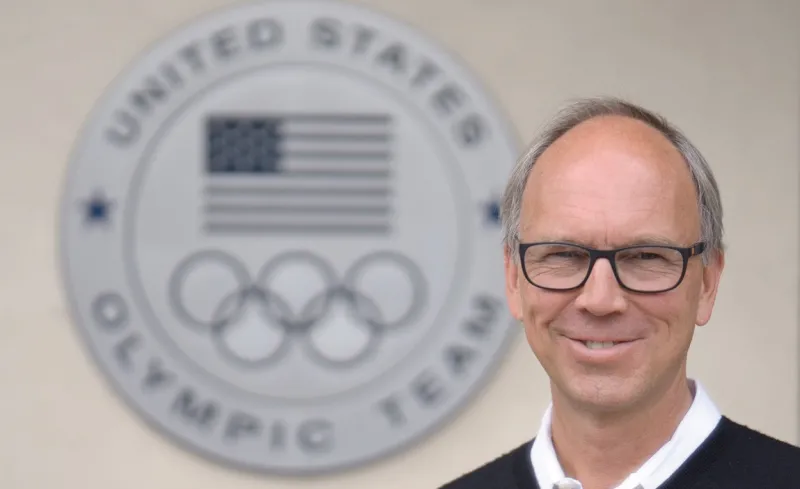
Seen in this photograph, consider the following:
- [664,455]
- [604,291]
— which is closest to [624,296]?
[604,291]

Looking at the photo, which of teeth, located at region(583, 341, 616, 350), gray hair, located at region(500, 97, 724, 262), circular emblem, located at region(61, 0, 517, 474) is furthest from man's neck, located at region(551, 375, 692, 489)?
circular emblem, located at region(61, 0, 517, 474)

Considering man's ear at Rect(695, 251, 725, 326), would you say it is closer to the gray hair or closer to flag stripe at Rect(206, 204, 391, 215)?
the gray hair

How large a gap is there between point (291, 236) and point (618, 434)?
173cm

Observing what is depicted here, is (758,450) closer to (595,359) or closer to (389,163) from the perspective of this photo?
(595,359)

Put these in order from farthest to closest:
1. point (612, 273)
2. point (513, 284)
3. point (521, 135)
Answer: point (521, 135)
point (513, 284)
point (612, 273)

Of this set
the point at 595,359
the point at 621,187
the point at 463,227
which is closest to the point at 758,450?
the point at 595,359

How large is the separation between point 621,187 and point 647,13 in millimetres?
1790

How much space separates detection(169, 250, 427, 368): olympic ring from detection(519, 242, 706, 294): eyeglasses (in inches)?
65.2

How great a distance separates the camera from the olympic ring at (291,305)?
3.29 meters

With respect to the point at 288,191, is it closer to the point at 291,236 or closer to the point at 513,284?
the point at 291,236

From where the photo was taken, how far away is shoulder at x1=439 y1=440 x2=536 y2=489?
1884 millimetres

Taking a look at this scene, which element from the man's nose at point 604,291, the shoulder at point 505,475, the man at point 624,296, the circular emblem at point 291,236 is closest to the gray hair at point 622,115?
the man at point 624,296

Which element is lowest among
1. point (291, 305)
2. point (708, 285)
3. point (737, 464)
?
point (737, 464)

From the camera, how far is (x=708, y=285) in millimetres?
1710
